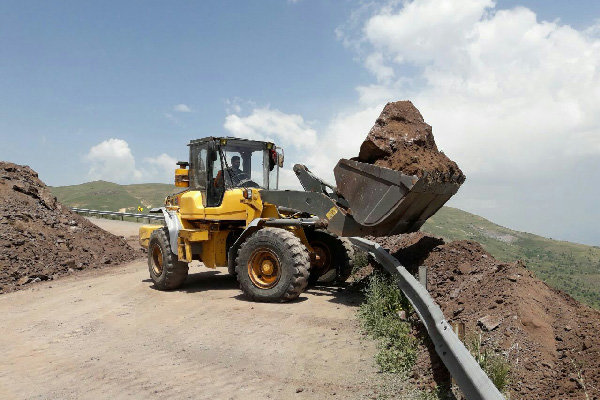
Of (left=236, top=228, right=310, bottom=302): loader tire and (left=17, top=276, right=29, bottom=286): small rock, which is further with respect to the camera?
(left=17, top=276, right=29, bottom=286): small rock

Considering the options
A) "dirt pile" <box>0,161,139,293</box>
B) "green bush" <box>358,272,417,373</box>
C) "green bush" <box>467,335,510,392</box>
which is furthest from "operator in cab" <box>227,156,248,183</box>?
"dirt pile" <box>0,161,139,293</box>

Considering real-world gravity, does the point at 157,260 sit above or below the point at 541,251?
above

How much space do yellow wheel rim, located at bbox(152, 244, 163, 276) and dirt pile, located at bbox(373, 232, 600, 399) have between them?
610cm

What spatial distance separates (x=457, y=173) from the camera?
7.71 metres

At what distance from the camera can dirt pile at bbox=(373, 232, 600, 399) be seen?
151 inches

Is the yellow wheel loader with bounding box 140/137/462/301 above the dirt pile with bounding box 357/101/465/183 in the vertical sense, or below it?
below

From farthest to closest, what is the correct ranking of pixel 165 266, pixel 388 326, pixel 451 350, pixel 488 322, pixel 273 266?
1. pixel 165 266
2. pixel 273 266
3. pixel 388 326
4. pixel 488 322
5. pixel 451 350

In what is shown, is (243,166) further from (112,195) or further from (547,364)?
(112,195)

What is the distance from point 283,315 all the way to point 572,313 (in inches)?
153

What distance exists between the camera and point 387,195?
694 centimetres

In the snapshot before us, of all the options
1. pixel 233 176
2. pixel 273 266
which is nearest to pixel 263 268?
pixel 273 266

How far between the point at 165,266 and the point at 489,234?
60.6 metres

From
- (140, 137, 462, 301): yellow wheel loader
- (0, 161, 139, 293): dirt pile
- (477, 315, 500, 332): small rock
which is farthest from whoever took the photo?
(0, 161, 139, 293): dirt pile

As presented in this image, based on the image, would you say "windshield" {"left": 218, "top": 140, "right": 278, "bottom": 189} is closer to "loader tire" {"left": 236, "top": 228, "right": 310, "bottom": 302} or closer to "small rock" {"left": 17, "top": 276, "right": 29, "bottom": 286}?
"loader tire" {"left": 236, "top": 228, "right": 310, "bottom": 302}
